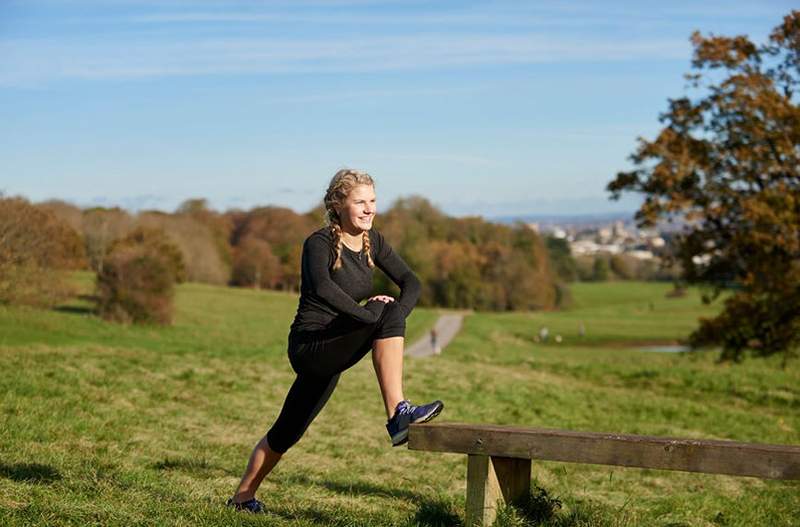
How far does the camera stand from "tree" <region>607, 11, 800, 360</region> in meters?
21.1

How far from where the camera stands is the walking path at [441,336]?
49.2 metres

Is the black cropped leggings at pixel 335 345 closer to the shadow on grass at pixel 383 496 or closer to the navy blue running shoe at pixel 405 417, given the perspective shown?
the navy blue running shoe at pixel 405 417

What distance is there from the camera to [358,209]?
239 inches

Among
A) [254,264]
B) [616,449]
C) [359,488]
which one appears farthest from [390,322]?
[254,264]

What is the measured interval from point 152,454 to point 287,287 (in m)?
79.0

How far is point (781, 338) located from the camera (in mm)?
21938

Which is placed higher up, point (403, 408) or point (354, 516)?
point (403, 408)

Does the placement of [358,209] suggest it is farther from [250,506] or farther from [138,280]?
[138,280]

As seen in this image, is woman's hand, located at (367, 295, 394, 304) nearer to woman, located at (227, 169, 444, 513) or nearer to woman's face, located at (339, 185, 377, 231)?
woman, located at (227, 169, 444, 513)

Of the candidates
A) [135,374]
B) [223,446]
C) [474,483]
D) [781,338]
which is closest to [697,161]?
[781,338]

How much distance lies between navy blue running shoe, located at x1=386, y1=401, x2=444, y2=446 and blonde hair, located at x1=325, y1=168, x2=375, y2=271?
3.44 feet

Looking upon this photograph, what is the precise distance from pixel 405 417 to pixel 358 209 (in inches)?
56.2

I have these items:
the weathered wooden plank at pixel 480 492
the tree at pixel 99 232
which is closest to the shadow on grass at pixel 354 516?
the weathered wooden plank at pixel 480 492

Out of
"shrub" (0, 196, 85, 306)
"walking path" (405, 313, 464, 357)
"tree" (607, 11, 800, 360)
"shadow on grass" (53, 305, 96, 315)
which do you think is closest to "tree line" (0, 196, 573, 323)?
"shrub" (0, 196, 85, 306)
